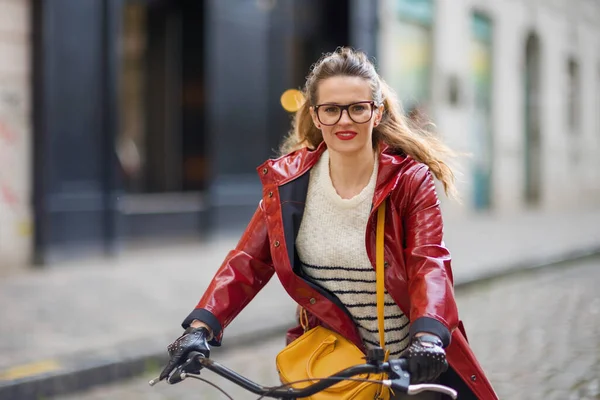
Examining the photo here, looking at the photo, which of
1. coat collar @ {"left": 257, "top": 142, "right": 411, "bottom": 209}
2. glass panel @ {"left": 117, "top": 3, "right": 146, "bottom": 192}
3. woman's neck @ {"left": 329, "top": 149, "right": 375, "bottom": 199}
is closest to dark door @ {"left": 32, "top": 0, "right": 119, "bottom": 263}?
glass panel @ {"left": 117, "top": 3, "right": 146, "bottom": 192}

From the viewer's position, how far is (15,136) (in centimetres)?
914

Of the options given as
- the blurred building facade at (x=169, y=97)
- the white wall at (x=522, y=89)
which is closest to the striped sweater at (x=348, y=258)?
the blurred building facade at (x=169, y=97)

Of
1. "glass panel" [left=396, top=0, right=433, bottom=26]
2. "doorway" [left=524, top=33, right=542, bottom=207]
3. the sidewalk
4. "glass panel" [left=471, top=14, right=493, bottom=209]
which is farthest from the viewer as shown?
"doorway" [left=524, top=33, right=542, bottom=207]

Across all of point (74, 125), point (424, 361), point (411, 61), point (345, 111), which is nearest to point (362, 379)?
point (424, 361)

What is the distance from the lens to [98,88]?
9.98 meters

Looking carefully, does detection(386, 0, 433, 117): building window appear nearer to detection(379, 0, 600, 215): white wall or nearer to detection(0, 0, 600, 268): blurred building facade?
detection(0, 0, 600, 268): blurred building facade

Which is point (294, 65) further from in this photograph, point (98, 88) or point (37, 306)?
point (37, 306)

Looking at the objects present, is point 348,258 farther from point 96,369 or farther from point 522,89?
point 522,89

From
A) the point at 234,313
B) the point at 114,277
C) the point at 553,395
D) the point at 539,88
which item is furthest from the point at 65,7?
the point at 539,88

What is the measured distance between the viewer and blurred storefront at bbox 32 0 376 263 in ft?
31.2

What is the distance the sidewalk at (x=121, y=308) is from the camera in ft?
17.2

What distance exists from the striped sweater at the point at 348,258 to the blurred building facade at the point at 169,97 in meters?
0.53

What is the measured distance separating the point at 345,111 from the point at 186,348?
30.0 inches

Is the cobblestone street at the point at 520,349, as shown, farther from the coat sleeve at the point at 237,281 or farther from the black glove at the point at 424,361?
the black glove at the point at 424,361
